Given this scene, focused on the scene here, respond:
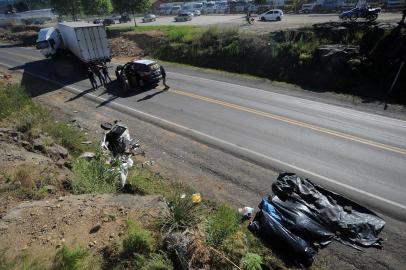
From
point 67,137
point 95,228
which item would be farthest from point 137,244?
point 67,137

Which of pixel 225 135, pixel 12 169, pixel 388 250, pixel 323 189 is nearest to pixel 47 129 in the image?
pixel 12 169

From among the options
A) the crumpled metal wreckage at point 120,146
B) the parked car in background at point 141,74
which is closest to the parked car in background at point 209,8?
the parked car in background at point 141,74

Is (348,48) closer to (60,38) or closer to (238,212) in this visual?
(238,212)

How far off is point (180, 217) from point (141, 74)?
1405 centimetres

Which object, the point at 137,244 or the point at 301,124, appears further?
the point at 301,124

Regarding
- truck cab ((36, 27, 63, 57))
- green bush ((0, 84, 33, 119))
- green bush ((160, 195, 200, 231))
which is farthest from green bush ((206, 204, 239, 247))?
truck cab ((36, 27, 63, 57))

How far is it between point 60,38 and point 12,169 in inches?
894

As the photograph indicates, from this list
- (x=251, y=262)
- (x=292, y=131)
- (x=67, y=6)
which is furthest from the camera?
(x=67, y=6)

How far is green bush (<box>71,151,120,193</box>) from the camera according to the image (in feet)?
30.3

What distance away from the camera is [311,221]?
7.68m

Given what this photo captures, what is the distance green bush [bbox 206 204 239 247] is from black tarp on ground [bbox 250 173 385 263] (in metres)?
0.90

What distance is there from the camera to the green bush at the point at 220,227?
6852 millimetres

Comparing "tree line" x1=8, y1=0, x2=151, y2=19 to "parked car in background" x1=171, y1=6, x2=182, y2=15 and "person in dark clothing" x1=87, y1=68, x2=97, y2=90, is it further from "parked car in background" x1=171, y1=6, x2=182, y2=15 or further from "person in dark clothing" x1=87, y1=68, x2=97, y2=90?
"person in dark clothing" x1=87, y1=68, x2=97, y2=90

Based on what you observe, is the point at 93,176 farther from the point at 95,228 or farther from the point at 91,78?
the point at 91,78
